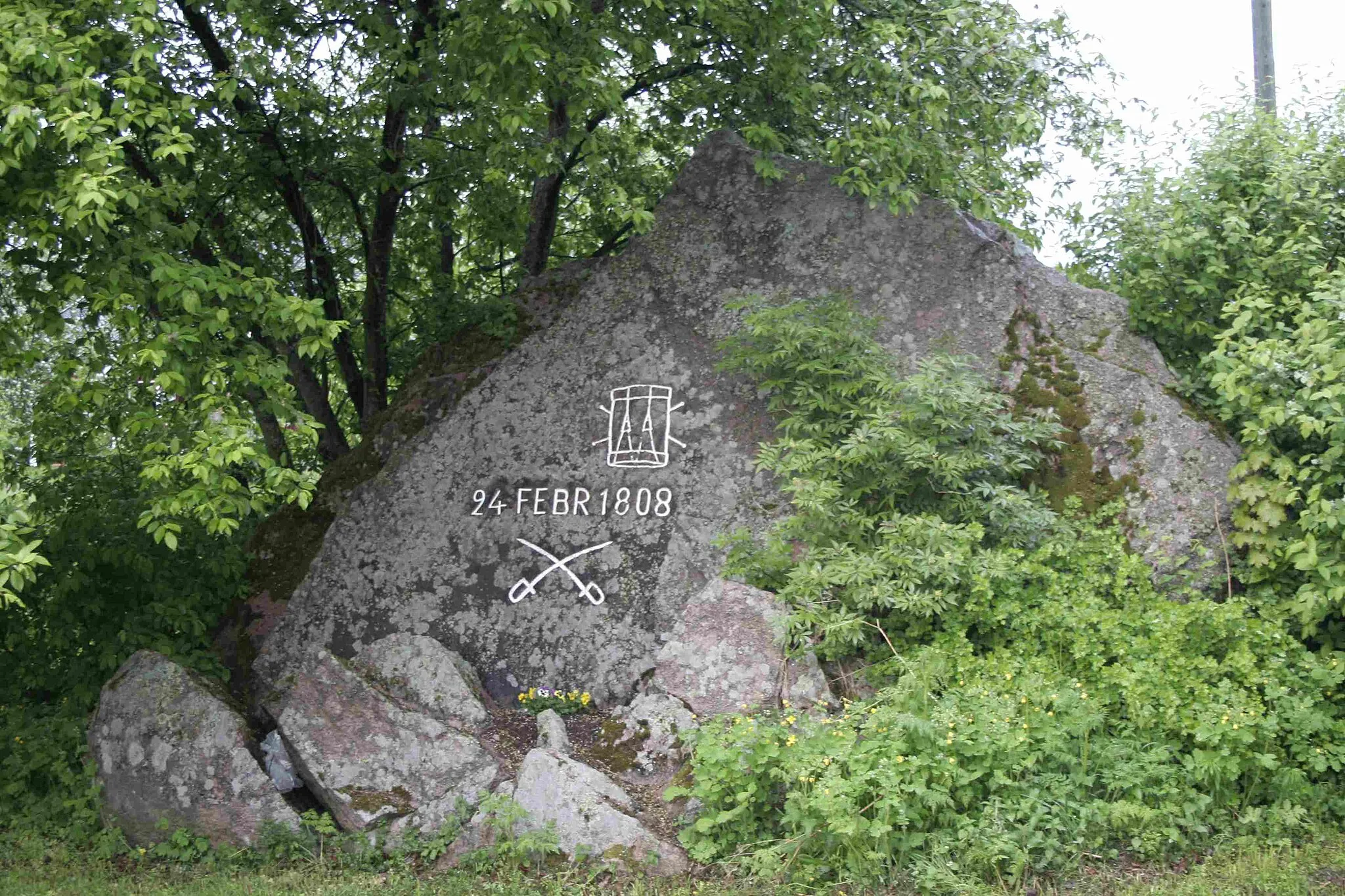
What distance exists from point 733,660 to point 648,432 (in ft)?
6.40

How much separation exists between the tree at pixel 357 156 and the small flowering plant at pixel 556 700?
197 cm

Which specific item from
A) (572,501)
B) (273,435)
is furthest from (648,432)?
(273,435)

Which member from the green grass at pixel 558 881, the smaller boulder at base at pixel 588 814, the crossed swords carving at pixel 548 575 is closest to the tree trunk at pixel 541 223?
the crossed swords carving at pixel 548 575

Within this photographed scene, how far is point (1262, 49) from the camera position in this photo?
344 inches

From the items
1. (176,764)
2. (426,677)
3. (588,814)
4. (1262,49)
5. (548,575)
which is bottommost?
(176,764)

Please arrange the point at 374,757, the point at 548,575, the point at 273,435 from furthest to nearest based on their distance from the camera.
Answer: the point at 273,435, the point at 548,575, the point at 374,757

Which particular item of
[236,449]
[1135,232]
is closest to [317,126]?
[236,449]

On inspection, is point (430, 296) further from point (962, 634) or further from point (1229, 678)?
point (1229, 678)

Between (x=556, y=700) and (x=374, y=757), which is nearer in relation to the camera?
(x=374, y=757)

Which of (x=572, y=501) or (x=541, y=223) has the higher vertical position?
(x=541, y=223)

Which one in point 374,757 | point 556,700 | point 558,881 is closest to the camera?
point 558,881

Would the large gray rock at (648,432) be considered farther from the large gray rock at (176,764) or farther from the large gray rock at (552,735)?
the large gray rock at (176,764)

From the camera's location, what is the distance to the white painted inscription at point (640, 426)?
7543 millimetres

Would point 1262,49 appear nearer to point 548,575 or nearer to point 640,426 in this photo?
point 640,426
